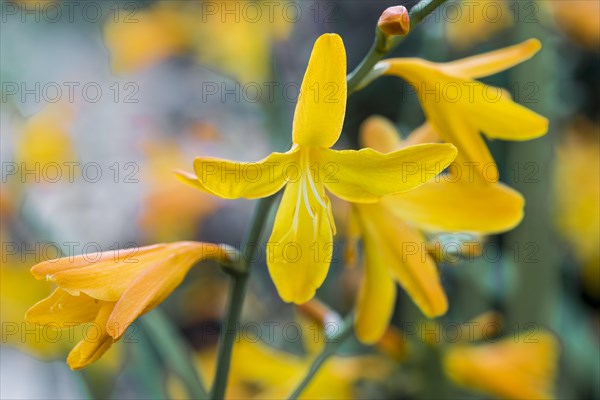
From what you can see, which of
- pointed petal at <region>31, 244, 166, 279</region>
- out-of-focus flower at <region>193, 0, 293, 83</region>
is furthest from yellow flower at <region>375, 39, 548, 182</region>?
out-of-focus flower at <region>193, 0, 293, 83</region>

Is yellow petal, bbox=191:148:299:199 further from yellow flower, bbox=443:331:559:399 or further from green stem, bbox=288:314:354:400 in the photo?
yellow flower, bbox=443:331:559:399

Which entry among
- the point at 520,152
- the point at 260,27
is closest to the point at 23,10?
the point at 260,27

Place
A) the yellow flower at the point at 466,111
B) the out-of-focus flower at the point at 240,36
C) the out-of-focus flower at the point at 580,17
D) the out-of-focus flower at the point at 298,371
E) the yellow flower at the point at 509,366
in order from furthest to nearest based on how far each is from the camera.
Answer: the out-of-focus flower at the point at 580,17 < the out-of-focus flower at the point at 240,36 < the out-of-focus flower at the point at 298,371 < the yellow flower at the point at 509,366 < the yellow flower at the point at 466,111

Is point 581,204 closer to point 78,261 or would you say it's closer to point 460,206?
point 460,206

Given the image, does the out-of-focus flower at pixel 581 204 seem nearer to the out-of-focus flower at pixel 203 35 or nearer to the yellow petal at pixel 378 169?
the out-of-focus flower at pixel 203 35

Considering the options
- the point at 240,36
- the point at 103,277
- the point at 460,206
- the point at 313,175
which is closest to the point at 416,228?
the point at 460,206

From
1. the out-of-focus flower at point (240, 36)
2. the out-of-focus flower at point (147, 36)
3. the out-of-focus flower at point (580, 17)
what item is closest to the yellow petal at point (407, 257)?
the out-of-focus flower at point (240, 36)
